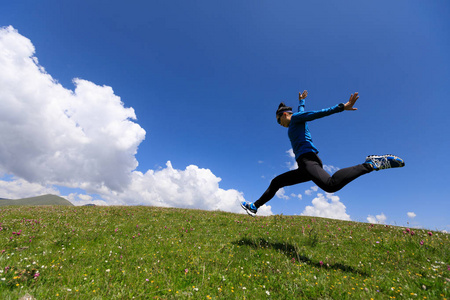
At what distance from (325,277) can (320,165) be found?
2852mm

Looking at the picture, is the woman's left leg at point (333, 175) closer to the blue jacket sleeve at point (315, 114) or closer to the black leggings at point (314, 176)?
the black leggings at point (314, 176)

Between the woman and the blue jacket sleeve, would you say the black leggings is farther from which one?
the blue jacket sleeve

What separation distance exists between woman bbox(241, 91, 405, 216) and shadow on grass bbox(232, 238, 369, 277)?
156 cm

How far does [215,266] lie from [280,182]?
10.5ft

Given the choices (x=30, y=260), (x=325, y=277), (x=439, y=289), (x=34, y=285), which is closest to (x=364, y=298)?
(x=325, y=277)

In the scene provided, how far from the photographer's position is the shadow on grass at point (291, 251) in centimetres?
555

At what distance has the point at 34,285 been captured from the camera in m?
4.08

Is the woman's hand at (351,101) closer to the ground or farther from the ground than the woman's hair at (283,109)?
closer to the ground

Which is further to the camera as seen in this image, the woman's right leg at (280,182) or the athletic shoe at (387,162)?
the woman's right leg at (280,182)

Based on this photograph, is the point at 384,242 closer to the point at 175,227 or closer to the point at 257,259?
the point at 257,259

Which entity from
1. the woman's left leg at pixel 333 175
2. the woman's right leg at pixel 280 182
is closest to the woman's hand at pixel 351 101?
the woman's left leg at pixel 333 175

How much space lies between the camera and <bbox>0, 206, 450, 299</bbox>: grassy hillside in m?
4.18

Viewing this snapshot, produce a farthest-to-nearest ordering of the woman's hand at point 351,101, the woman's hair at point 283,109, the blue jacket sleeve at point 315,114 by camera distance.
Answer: the woman's hair at point 283,109
the blue jacket sleeve at point 315,114
the woman's hand at point 351,101

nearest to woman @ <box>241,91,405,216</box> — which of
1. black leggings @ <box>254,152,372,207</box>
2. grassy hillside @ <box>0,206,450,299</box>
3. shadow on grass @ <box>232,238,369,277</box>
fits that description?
black leggings @ <box>254,152,372,207</box>
